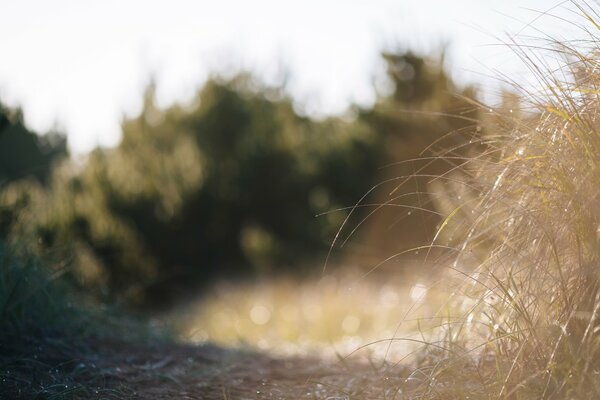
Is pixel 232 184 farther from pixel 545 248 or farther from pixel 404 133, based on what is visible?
pixel 545 248

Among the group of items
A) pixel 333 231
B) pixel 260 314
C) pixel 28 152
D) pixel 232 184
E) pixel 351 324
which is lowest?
pixel 351 324

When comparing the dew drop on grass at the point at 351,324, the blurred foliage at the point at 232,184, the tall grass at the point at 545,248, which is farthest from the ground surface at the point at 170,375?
the blurred foliage at the point at 232,184

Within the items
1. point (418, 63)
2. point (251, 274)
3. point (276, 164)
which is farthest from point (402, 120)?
point (251, 274)

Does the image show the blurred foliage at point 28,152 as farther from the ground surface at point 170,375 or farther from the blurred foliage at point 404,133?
the blurred foliage at point 404,133

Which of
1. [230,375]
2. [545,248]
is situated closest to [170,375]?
[230,375]

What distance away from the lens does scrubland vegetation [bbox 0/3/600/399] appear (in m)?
2.58

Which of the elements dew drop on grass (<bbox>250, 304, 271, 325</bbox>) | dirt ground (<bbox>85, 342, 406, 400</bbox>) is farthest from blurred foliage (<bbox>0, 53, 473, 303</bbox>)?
dirt ground (<bbox>85, 342, 406, 400</bbox>)

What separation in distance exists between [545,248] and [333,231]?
830 cm

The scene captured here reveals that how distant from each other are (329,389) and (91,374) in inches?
43.1

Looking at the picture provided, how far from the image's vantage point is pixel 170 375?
3627 mm

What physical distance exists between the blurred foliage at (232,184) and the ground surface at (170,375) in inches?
250

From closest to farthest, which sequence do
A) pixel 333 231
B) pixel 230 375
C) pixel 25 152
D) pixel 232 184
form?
1. pixel 230 375
2. pixel 333 231
3. pixel 232 184
4. pixel 25 152

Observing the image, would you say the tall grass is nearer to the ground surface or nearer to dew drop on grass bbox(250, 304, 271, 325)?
the ground surface

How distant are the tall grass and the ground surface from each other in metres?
0.40
